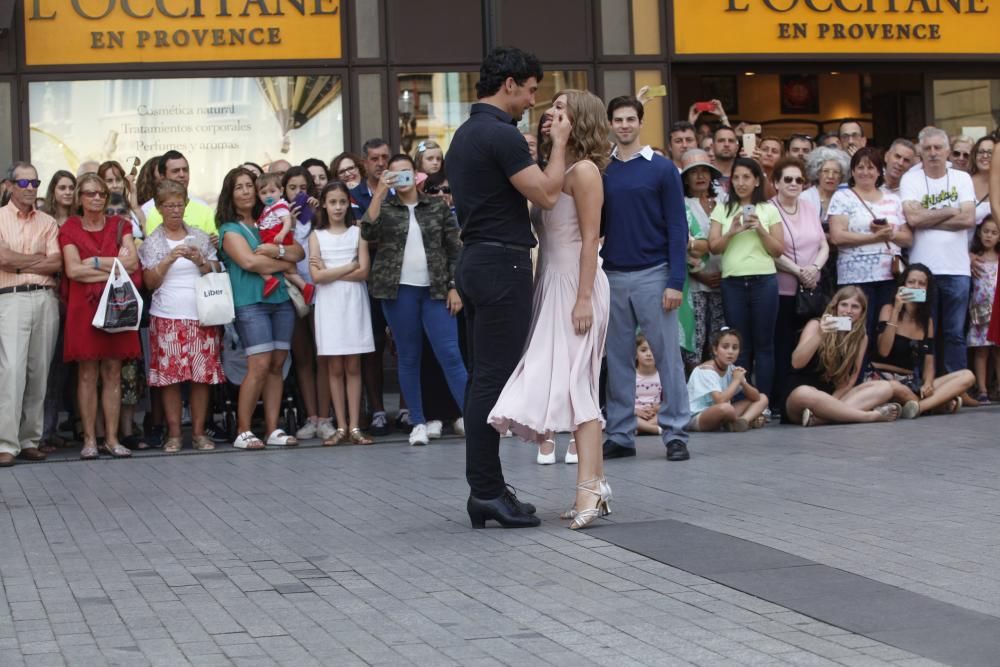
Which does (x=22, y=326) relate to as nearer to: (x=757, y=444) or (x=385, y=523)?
(x=385, y=523)

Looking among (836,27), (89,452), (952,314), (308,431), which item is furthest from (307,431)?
(836,27)

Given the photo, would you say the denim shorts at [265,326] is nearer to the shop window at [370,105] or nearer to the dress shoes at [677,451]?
the dress shoes at [677,451]

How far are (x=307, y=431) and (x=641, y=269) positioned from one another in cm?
332

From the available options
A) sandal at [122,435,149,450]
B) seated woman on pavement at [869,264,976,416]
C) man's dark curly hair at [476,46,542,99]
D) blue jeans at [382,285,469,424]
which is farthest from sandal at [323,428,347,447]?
man's dark curly hair at [476,46,542,99]

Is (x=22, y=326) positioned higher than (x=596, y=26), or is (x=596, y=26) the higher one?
(x=596, y=26)

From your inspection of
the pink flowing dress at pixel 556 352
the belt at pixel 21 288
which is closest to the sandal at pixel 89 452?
the belt at pixel 21 288

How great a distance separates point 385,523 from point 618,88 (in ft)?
31.2

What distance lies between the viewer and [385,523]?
794 centimetres

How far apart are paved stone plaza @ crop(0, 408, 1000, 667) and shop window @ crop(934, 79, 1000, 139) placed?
796 cm

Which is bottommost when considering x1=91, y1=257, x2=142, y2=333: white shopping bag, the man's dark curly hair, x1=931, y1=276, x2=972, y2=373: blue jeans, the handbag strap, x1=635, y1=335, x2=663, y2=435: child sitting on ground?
x1=635, y1=335, x2=663, y2=435: child sitting on ground

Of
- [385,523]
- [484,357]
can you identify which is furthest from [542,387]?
[385,523]

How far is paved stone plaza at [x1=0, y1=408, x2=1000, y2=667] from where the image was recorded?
5387 mm

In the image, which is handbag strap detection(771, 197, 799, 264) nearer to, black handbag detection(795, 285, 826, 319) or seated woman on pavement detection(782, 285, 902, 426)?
black handbag detection(795, 285, 826, 319)

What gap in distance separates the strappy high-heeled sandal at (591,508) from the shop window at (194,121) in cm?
902
